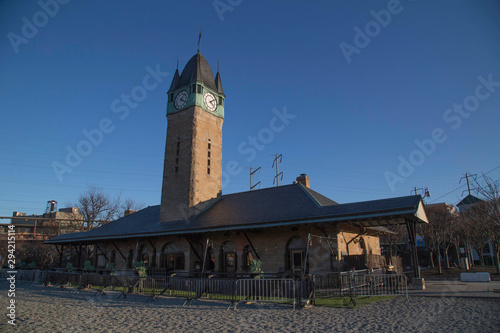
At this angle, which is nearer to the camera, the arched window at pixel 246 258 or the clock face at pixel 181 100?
the arched window at pixel 246 258

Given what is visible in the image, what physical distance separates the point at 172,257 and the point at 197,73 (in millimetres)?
15499

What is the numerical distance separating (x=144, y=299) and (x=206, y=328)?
690cm

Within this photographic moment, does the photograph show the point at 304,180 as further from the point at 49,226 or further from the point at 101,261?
the point at 49,226

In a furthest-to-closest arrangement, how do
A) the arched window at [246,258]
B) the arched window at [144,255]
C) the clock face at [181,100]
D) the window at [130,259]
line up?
the clock face at [181,100] → the window at [130,259] → the arched window at [144,255] → the arched window at [246,258]

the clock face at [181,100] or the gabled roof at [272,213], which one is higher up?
the clock face at [181,100]

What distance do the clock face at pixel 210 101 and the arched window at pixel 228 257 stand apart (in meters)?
12.6

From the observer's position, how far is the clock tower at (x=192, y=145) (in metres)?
24.7

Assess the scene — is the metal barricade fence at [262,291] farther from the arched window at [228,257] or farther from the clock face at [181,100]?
the clock face at [181,100]

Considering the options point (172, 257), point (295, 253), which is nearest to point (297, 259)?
point (295, 253)

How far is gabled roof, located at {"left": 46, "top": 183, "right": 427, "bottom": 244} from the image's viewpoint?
14.0 m

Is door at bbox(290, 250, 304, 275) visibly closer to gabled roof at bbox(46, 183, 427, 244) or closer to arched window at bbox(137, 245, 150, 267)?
gabled roof at bbox(46, 183, 427, 244)

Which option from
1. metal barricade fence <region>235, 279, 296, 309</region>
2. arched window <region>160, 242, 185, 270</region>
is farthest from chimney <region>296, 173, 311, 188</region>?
metal barricade fence <region>235, 279, 296, 309</region>

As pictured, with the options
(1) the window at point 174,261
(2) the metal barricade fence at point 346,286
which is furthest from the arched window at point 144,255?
(2) the metal barricade fence at point 346,286

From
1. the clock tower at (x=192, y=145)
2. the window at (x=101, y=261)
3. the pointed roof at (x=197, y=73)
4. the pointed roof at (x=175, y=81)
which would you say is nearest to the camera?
the clock tower at (x=192, y=145)
